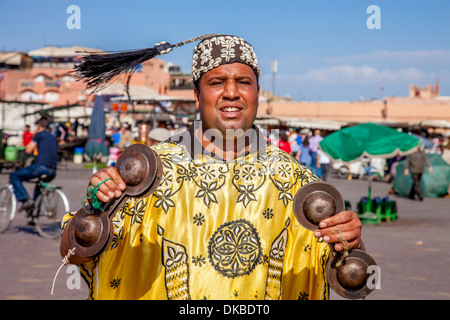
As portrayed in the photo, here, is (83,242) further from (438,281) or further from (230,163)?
(438,281)

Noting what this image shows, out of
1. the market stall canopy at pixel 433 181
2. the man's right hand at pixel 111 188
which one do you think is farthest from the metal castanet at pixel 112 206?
the market stall canopy at pixel 433 181

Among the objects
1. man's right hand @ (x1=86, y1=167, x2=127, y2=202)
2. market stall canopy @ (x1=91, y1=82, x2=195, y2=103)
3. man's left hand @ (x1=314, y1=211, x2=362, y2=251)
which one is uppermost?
market stall canopy @ (x1=91, y1=82, x2=195, y2=103)

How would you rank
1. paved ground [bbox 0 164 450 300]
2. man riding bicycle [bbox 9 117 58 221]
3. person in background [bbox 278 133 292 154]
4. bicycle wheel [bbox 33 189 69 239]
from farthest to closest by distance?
person in background [bbox 278 133 292 154], bicycle wheel [bbox 33 189 69 239], man riding bicycle [bbox 9 117 58 221], paved ground [bbox 0 164 450 300]

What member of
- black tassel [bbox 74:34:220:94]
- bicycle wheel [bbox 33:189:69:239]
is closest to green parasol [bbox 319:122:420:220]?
bicycle wheel [bbox 33:189:69:239]

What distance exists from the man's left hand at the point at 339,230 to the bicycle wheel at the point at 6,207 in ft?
26.1

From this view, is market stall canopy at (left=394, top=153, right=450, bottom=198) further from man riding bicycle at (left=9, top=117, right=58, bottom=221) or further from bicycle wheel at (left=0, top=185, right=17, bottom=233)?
bicycle wheel at (left=0, top=185, right=17, bottom=233)

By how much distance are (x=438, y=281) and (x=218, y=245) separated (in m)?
5.31

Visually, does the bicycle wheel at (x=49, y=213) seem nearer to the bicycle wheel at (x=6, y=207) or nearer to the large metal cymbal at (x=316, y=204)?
the bicycle wheel at (x=6, y=207)

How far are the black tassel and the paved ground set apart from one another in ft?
4.92

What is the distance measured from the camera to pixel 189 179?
2.65 m

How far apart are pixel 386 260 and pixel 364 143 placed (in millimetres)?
3887

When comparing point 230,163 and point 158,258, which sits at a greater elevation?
point 230,163

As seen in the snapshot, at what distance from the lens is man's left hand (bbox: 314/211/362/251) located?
2.19 meters
